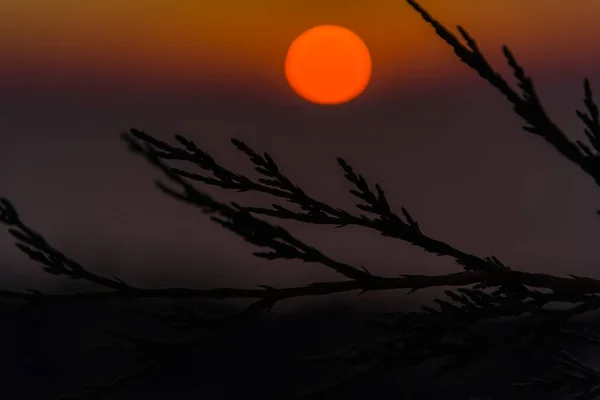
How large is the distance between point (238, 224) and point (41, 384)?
194ft

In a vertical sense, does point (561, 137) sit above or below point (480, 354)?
above

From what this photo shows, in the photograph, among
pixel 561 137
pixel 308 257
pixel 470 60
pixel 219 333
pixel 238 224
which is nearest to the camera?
pixel 561 137

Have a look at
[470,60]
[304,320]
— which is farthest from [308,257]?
[304,320]

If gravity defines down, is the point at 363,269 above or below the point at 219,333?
above

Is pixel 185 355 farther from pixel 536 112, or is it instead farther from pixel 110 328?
pixel 536 112

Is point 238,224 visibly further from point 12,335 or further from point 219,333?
point 12,335

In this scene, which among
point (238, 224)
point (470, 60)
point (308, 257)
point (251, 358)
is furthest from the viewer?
point (251, 358)

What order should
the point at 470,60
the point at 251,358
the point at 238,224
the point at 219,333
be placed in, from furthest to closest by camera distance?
the point at 251,358
the point at 219,333
the point at 238,224
the point at 470,60

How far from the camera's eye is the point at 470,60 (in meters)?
2.06

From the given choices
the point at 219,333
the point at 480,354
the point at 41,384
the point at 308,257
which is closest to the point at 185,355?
the point at 219,333

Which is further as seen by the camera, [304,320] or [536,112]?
[304,320]

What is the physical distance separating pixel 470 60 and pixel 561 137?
31cm

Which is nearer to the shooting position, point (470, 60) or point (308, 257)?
point (470, 60)

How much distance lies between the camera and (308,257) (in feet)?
8.23
